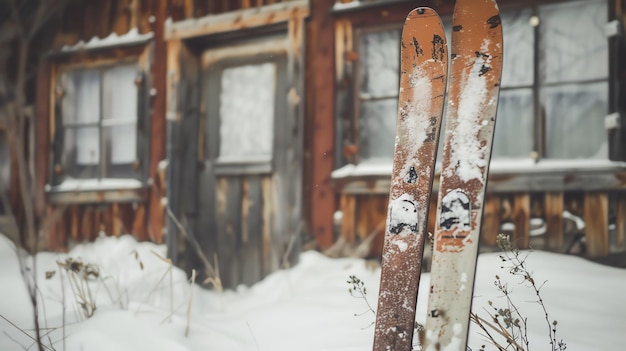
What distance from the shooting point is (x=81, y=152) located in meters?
4.40

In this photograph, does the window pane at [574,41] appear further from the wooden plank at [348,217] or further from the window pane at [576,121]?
the wooden plank at [348,217]

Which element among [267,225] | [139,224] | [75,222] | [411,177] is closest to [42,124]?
[75,222]

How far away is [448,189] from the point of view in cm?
163

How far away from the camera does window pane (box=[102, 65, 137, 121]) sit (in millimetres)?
4188

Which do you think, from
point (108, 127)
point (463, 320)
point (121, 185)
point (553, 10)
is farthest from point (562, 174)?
point (108, 127)

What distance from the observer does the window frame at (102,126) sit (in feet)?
13.3

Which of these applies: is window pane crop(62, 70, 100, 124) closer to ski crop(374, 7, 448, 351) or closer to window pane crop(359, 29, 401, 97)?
window pane crop(359, 29, 401, 97)

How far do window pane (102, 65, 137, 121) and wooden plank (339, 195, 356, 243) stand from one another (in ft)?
6.48

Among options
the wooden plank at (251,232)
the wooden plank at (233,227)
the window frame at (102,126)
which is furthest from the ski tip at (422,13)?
the window frame at (102,126)

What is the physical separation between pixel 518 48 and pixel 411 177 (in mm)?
1606

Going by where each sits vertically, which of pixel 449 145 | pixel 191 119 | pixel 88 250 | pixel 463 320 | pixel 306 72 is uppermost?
pixel 306 72

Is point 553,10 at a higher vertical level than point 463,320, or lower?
higher

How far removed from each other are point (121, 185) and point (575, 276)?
10.8ft

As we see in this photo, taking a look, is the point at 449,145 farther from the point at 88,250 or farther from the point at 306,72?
the point at 88,250
